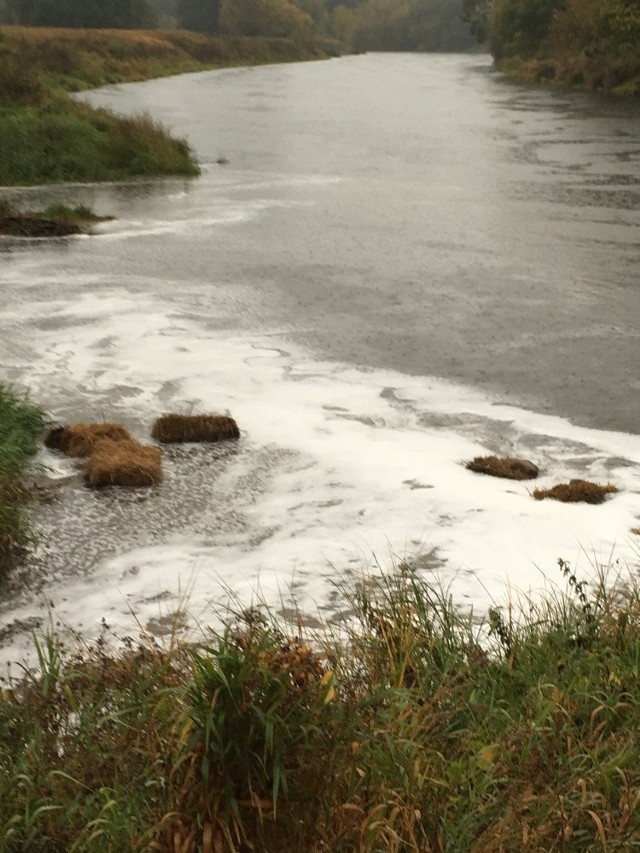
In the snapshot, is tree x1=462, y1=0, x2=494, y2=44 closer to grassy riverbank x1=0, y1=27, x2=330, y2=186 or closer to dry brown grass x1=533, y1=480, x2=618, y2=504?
grassy riverbank x1=0, y1=27, x2=330, y2=186

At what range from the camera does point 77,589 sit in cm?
564

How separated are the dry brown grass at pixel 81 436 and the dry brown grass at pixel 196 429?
0.97ft

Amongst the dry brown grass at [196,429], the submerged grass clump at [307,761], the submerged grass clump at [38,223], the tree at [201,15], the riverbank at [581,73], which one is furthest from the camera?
the tree at [201,15]

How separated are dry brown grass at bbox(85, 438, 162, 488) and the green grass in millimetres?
469

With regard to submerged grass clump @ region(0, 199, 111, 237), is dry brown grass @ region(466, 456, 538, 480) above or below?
below

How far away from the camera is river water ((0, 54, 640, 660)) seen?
5.95m

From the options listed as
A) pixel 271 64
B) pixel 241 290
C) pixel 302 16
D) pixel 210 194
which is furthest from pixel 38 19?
pixel 241 290

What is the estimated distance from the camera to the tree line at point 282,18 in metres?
73.9

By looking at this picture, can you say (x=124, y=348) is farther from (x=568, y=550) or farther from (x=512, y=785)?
(x=512, y=785)

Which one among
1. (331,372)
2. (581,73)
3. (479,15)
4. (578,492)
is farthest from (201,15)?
(578,492)

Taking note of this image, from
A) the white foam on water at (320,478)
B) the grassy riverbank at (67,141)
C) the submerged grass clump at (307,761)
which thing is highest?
the grassy riverbank at (67,141)

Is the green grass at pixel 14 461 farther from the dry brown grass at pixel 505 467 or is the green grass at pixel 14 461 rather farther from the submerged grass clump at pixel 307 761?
the dry brown grass at pixel 505 467

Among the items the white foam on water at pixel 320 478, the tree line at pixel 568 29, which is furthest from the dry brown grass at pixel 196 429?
the tree line at pixel 568 29

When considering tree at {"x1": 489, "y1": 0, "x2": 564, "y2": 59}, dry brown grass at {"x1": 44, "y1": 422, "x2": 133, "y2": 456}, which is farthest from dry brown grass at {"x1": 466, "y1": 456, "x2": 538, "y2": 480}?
tree at {"x1": 489, "y1": 0, "x2": 564, "y2": 59}
